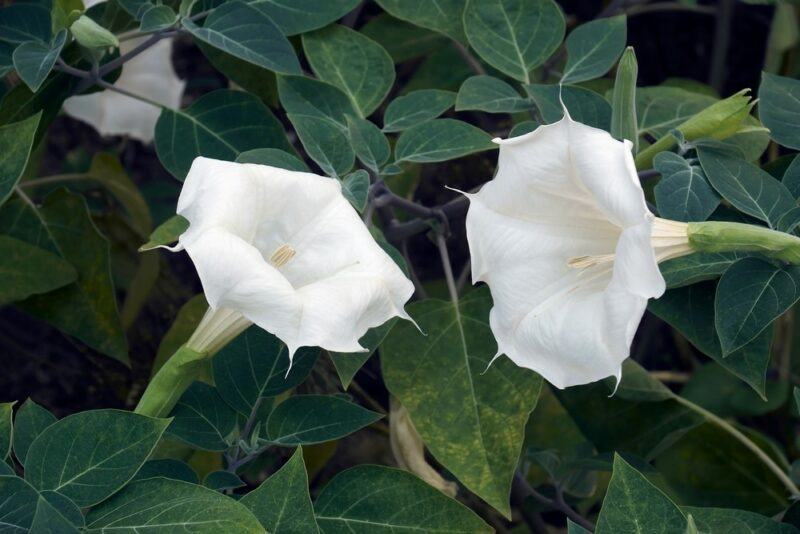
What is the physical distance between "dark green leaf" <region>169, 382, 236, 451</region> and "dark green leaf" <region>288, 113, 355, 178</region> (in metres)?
0.28

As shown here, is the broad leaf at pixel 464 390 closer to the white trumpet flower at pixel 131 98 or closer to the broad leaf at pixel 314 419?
the broad leaf at pixel 314 419

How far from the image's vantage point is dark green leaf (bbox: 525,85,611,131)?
114 centimetres

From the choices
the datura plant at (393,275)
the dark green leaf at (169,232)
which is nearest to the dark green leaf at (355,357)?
the datura plant at (393,275)

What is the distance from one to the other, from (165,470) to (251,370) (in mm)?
137

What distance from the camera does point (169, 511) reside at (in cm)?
86

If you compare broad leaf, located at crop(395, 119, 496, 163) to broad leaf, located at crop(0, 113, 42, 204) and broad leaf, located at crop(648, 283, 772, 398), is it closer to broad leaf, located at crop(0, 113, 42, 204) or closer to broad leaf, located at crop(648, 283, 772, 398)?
broad leaf, located at crop(648, 283, 772, 398)

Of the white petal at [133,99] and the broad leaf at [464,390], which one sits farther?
the white petal at [133,99]

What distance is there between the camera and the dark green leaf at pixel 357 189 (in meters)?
1.01

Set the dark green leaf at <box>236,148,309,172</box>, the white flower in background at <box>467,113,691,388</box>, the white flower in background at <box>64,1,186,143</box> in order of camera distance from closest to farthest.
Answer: the white flower in background at <box>467,113,691,388</box>, the dark green leaf at <box>236,148,309,172</box>, the white flower in background at <box>64,1,186,143</box>

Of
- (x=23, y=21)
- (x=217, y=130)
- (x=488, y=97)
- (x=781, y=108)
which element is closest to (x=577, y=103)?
(x=488, y=97)

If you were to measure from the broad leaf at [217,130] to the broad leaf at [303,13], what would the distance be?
4.3 inches

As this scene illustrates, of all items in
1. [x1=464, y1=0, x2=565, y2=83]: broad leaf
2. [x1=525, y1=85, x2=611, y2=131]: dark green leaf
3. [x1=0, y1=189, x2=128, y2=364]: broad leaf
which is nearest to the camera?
[x1=525, y1=85, x2=611, y2=131]: dark green leaf

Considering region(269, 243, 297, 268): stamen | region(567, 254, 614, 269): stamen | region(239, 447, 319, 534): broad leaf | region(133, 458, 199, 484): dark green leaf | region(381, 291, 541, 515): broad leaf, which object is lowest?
region(381, 291, 541, 515): broad leaf

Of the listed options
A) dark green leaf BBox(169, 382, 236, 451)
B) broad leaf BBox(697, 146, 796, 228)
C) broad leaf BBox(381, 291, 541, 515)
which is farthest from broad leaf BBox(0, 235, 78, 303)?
broad leaf BBox(697, 146, 796, 228)
